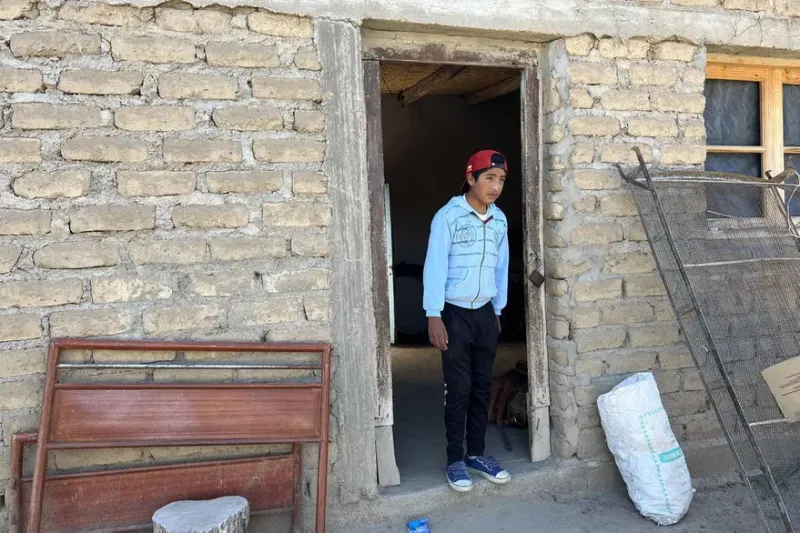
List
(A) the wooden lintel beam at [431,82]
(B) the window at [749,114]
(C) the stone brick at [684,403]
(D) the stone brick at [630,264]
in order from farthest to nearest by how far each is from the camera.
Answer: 1. (A) the wooden lintel beam at [431,82]
2. (B) the window at [749,114]
3. (C) the stone brick at [684,403]
4. (D) the stone brick at [630,264]

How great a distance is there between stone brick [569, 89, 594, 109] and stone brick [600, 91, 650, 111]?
0.28 ft

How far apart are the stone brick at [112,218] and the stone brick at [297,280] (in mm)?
565

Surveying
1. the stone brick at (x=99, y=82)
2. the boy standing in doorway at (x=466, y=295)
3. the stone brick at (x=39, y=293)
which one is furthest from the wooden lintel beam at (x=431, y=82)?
the stone brick at (x=39, y=293)

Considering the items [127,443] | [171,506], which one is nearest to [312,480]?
[171,506]

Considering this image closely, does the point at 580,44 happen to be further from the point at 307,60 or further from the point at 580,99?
the point at 307,60

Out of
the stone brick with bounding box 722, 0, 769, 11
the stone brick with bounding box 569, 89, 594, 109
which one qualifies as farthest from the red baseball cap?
the stone brick with bounding box 722, 0, 769, 11

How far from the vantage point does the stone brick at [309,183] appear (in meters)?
2.85

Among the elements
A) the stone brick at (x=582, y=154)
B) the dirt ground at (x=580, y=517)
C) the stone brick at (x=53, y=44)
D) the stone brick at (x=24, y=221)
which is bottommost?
the dirt ground at (x=580, y=517)

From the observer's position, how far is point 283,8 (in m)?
2.78

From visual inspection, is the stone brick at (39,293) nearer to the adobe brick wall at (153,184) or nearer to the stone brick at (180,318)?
the adobe brick wall at (153,184)

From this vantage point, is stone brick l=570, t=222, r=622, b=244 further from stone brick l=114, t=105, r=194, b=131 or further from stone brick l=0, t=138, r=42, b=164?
stone brick l=0, t=138, r=42, b=164

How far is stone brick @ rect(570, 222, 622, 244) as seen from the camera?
331 centimetres

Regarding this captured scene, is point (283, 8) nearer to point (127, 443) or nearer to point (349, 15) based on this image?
point (349, 15)

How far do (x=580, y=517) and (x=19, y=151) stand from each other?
3.09 meters
